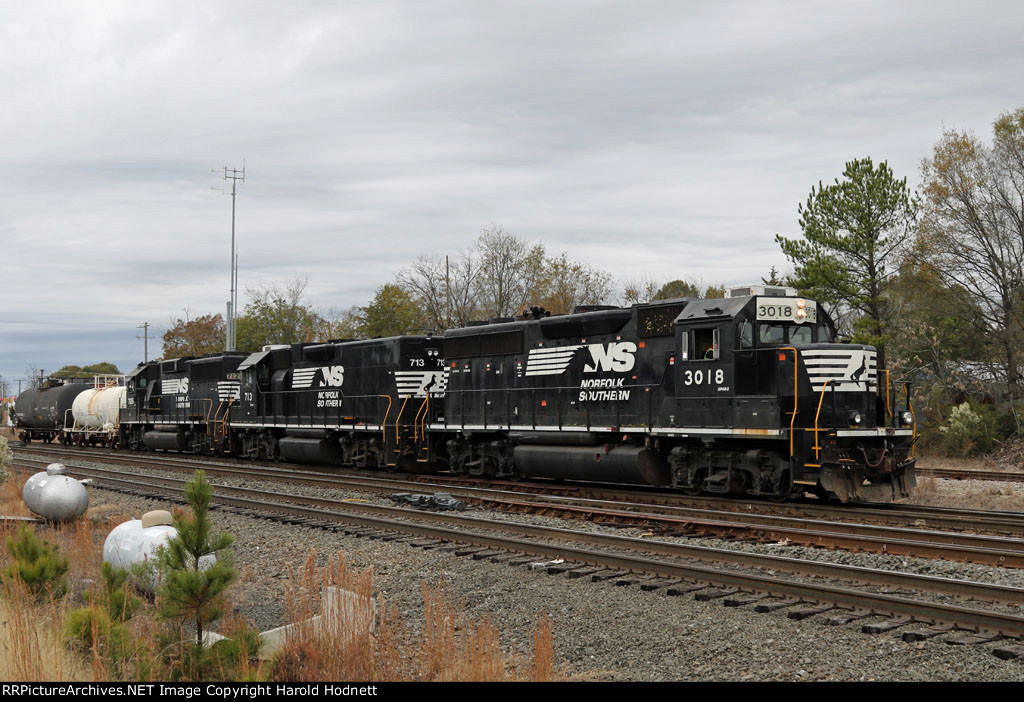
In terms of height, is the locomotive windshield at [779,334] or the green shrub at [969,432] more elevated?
the locomotive windshield at [779,334]

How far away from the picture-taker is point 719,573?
9094 millimetres

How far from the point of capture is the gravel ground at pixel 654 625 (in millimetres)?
6430

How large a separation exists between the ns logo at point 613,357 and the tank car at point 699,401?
0.03m

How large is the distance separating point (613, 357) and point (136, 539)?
10699 mm

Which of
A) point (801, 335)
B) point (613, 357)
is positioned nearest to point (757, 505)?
point (801, 335)

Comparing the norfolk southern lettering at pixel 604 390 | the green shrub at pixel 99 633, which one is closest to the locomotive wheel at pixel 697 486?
the norfolk southern lettering at pixel 604 390

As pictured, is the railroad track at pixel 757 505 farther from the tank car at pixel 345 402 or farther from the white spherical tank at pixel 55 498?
the white spherical tank at pixel 55 498

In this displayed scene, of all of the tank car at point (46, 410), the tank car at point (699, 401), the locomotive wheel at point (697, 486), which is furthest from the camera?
the tank car at point (46, 410)

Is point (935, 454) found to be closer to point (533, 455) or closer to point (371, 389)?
point (533, 455)

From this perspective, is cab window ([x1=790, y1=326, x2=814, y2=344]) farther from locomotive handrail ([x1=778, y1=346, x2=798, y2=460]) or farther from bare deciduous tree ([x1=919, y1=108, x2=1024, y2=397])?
bare deciduous tree ([x1=919, y1=108, x2=1024, y2=397])

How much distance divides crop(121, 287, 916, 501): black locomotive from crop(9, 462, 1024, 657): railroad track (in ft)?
14.7

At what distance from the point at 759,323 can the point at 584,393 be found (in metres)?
4.39

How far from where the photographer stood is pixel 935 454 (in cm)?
2900
